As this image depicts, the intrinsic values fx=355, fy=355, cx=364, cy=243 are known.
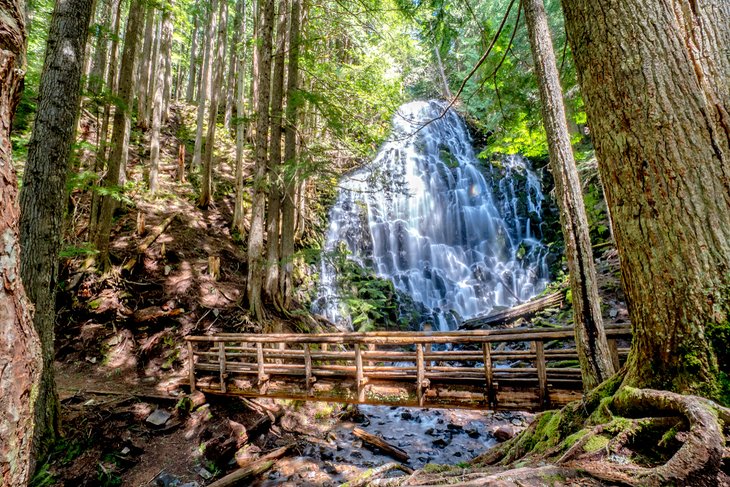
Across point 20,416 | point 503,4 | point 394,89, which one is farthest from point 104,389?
point 503,4

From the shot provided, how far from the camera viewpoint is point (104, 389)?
21.4 feet

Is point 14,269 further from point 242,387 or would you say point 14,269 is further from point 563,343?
point 563,343

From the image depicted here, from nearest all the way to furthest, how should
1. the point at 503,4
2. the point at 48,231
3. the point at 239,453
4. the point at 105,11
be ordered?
the point at 48,231 < the point at 239,453 < the point at 105,11 < the point at 503,4

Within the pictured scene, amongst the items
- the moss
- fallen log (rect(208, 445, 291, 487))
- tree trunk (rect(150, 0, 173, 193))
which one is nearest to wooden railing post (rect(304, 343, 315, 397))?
fallen log (rect(208, 445, 291, 487))

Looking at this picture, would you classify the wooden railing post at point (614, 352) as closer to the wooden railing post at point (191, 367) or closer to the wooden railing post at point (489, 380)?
the wooden railing post at point (489, 380)

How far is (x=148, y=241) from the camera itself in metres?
9.71

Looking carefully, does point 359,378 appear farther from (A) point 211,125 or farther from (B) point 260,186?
(A) point 211,125

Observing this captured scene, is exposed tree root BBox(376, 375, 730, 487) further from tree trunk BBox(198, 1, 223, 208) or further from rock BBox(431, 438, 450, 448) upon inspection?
tree trunk BBox(198, 1, 223, 208)

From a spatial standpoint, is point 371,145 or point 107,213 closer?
point 107,213

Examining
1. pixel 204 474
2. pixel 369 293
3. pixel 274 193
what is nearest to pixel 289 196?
pixel 274 193

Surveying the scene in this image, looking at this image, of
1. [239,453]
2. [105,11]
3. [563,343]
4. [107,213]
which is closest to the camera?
[239,453]

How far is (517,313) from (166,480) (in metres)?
10.2

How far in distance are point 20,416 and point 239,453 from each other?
6.07 meters

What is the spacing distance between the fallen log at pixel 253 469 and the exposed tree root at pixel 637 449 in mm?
4404
